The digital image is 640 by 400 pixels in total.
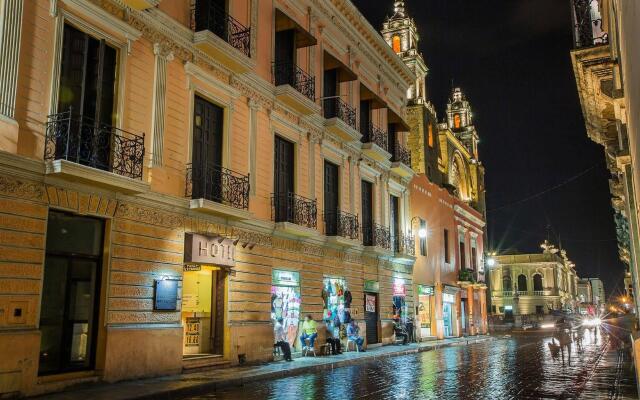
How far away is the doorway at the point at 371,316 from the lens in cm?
2503

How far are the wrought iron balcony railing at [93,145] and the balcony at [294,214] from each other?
602cm

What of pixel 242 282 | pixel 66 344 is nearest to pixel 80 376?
pixel 66 344

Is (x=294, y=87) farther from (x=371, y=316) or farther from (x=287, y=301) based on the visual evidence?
(x=371, y=316)

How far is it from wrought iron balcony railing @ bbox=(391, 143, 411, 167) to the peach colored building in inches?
184

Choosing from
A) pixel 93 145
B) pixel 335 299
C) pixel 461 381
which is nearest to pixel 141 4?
pixel 93 145

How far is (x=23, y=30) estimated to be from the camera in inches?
449

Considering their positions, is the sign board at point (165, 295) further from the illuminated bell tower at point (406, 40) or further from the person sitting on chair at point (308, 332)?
the illuminated bell tower at point (406, 40)

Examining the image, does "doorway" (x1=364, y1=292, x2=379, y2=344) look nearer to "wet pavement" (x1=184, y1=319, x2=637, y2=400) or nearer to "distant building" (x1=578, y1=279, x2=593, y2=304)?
"wet pavement" (x1=184, y1=319, x2=637, y2=400)

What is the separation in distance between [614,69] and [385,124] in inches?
655

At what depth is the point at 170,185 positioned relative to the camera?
48.5 feet

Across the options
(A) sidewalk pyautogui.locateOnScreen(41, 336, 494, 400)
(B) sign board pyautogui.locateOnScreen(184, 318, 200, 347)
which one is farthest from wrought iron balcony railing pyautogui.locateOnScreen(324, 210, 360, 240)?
(B) sign board pyautogui.locateOnScreen(184, 318, 200, 347)

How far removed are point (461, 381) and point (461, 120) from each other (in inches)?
2030

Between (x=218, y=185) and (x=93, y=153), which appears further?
(x=218, y=185)

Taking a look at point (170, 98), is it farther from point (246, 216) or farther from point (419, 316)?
point (419, 316)
